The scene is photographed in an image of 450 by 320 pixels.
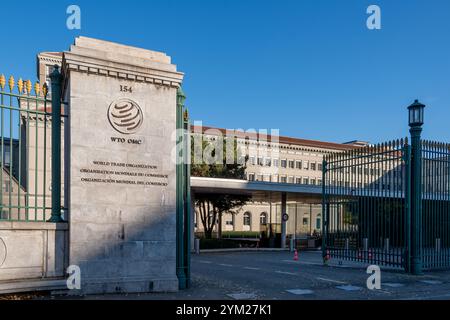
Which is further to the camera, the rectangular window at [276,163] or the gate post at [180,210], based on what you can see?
the rectangular window at [276,163]

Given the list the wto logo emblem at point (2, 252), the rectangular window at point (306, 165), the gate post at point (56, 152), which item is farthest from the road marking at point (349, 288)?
the rectangular window at point (306, 165)

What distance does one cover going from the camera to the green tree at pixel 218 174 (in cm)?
3191

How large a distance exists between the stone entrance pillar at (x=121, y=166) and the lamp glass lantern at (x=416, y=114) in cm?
862

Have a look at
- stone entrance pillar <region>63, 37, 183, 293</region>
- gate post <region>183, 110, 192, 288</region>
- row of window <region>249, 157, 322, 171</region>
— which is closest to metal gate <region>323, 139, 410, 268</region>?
gate post <region>183, 110, 192, 288</region>

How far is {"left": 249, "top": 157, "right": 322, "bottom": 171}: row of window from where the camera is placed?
7270cm

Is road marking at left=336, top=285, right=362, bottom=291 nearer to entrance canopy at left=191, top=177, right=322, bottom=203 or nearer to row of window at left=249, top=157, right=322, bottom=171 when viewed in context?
entrance canopy at left=191, top=177, right=322, bottom=203

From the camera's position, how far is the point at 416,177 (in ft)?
46.2

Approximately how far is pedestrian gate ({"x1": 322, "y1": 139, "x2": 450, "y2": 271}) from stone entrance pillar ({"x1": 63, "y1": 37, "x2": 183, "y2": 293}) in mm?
8421

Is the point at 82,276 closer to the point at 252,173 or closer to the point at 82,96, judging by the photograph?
the point at 82,96

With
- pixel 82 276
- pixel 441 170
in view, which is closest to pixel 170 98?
pixel 82 276

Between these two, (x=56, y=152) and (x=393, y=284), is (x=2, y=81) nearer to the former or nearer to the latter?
(x=56, y=152)

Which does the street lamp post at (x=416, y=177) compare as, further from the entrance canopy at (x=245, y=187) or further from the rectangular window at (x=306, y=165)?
the rectangular window at (x=306, y=165)

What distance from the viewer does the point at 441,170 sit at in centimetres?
1499
